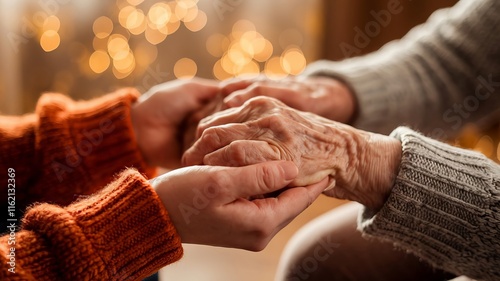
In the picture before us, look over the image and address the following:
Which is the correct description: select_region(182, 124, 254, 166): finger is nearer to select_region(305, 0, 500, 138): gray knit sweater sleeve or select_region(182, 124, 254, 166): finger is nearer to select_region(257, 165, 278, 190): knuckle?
select_region(257, 165, 278, 190): knuckle

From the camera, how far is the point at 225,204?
0.67 m

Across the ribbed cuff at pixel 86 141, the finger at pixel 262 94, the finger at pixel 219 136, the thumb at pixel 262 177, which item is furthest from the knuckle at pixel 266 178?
the ribbed cuff at pixel 86 141

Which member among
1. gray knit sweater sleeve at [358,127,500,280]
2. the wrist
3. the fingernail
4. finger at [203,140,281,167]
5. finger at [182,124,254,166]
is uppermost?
finger at [182,124,254,166]

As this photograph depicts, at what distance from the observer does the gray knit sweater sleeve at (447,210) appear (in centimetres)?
74

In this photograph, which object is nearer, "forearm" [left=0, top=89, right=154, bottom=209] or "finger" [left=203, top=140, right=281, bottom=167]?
"finger" [left=203, top=140, right=281, bottom=167]

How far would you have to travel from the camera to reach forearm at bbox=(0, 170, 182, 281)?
0.62 meters

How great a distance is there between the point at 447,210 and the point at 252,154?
0.98ft

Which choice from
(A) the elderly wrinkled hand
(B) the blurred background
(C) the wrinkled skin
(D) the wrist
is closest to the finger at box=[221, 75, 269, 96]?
(C) the wrinkled skin

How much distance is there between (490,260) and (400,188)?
0.16 metres

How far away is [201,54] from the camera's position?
258cm

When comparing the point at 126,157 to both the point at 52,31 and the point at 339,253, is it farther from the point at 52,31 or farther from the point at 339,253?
the point at 52,31

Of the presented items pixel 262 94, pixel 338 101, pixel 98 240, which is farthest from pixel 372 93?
pixel 98 240

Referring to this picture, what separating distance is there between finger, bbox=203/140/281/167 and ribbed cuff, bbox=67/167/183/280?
12cm

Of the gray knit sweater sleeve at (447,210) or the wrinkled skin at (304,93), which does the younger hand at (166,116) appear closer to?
the wrinkled skin at (304,93)
